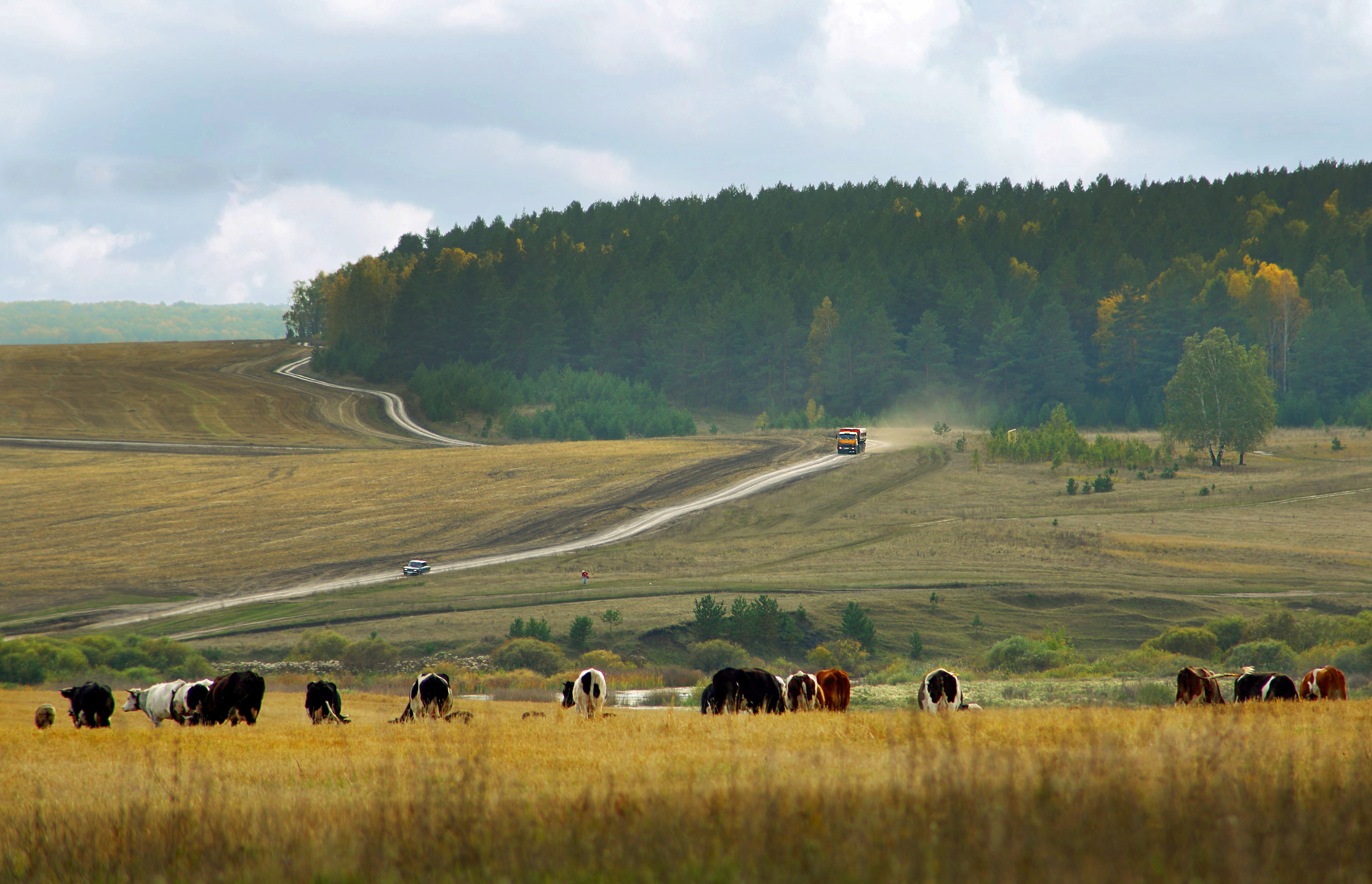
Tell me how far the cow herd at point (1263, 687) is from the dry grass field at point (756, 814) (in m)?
6.09

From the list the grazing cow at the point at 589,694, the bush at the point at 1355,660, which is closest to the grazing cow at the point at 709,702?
the grazing cow at the point at 589,694

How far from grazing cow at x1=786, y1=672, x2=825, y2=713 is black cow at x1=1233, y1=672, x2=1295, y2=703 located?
7.62m

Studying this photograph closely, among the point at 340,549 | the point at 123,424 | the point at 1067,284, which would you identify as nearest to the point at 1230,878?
the point at 340,549

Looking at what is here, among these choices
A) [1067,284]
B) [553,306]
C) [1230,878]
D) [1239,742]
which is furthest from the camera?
[553,306]

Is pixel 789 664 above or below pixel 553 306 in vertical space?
below

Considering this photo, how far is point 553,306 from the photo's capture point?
148m

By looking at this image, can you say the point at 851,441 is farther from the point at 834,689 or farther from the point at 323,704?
the point at 323,704

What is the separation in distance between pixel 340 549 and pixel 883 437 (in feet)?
197

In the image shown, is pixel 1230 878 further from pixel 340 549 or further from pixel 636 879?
pixel 340 549

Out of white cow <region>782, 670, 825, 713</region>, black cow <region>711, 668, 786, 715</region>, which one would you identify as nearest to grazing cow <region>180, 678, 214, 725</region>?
black cow <region>711, 668, 786, 715</region>

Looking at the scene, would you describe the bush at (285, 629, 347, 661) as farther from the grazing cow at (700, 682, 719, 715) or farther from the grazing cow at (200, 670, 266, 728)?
the grazing cow at (700, 682, 719, 715)

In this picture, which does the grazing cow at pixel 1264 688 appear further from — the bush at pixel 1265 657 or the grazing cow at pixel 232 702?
the grazing cow at pixel 232 702

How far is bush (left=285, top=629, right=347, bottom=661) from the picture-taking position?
136ft

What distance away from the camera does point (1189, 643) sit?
39.6 metres
